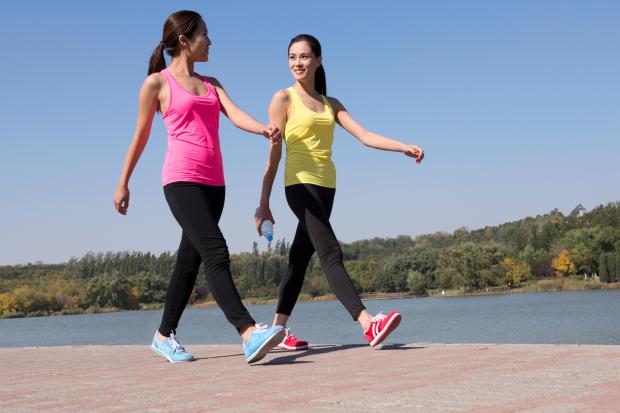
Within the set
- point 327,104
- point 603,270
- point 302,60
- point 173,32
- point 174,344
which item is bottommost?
point 603,270

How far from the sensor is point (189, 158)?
17.4 feet

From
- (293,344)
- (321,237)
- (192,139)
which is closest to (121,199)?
(192,139)

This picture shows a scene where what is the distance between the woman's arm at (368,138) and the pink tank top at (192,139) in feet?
4.03

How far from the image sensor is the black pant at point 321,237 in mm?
5656

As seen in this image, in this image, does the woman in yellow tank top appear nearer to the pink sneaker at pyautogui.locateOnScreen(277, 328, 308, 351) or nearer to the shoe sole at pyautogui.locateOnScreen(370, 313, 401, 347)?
the pink sneaker at pyautogui.locateOnScreen(277, 328, 308, 351)

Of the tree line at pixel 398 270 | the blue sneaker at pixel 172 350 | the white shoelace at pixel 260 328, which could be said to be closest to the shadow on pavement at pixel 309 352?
the white shoelace at pixel 260 328

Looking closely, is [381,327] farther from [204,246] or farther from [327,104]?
[327,104]

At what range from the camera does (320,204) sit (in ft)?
19.1

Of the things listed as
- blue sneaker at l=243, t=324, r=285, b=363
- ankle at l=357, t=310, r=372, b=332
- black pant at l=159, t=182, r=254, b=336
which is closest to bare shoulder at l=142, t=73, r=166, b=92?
black pant at l=159, t=182, r=254, b=336

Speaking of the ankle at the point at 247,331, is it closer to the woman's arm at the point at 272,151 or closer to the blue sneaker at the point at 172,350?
the blue sneaker at the point at 172,350

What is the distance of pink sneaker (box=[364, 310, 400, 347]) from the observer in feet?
17.3

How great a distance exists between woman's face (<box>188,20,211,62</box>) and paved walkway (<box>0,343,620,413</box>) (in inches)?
87.0

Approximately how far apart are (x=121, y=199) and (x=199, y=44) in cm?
127

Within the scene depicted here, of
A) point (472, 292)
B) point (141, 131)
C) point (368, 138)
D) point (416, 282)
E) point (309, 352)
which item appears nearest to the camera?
point (141, 131)
